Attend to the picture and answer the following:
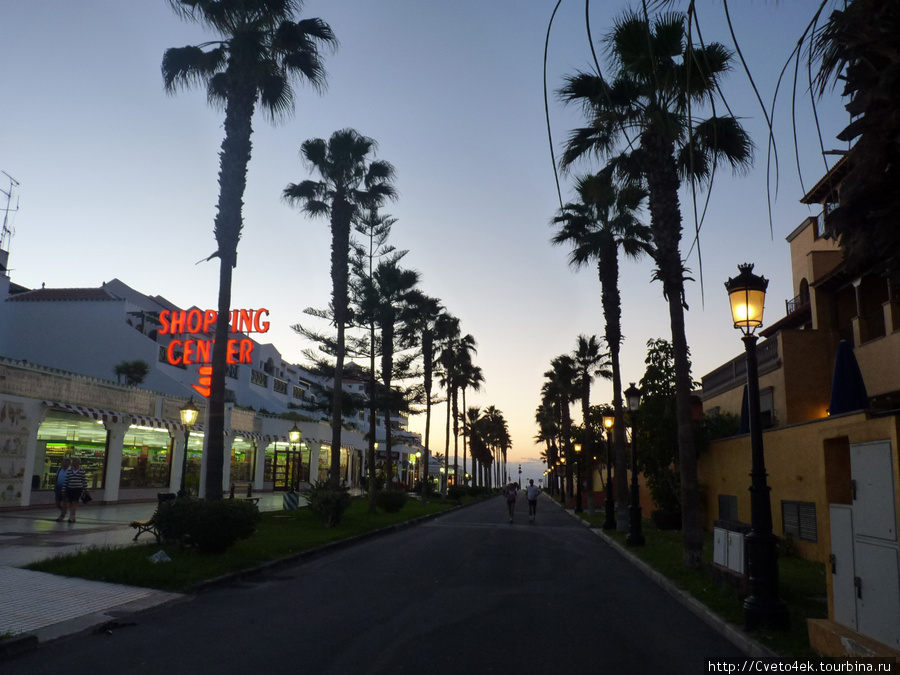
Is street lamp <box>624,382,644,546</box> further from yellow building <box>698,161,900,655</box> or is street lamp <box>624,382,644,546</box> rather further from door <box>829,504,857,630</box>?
door <box>829,504,857,630</box>

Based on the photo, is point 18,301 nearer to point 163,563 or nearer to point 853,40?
point 163,563

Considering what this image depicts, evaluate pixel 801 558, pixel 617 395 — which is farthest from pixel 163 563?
pixel 617 395

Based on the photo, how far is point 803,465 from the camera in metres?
15.9

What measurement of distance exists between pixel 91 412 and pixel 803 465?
80.1ft

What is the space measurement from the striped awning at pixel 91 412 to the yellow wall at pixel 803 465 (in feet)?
74.4

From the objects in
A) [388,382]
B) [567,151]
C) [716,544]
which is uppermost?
[567,151]

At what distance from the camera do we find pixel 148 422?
101 ft

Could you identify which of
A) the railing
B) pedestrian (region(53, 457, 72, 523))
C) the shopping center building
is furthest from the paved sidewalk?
the railing

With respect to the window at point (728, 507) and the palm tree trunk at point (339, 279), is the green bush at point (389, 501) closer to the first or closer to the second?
the palm tree trunk at point (339, 279)

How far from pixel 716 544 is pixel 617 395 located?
13.7m

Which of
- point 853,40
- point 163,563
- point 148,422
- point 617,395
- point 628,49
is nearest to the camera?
point 853,40

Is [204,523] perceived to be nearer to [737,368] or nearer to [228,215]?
[228,215]

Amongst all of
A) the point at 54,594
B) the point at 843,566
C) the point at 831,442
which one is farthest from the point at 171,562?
the point at 831,442

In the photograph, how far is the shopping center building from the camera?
24328mm
